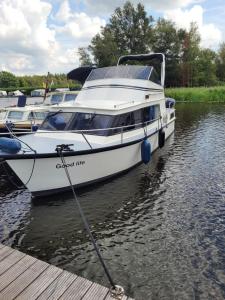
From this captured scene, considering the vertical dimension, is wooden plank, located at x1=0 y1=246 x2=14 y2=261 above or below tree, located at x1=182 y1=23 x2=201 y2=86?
below

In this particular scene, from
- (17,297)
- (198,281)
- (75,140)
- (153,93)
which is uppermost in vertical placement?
(153,93)

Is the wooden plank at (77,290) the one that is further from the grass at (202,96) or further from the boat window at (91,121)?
the grass at (202,96)

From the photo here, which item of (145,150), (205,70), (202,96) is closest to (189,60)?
(205,70)

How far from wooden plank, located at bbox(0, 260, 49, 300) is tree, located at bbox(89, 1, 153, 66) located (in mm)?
64970

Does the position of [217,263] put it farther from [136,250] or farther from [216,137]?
[216,137]

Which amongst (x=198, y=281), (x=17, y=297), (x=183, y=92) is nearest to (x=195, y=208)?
(x=198, y=281)

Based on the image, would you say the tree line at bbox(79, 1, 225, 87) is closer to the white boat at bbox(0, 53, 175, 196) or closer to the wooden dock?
the white boat at bbox(0, 53, 175, 196)

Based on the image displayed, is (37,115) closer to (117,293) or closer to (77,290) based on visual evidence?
(77,290)

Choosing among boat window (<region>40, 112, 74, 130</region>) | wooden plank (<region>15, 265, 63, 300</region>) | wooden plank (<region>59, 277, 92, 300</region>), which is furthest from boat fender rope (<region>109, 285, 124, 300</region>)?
boat window (<region>40, 112, 74, 130</region>)

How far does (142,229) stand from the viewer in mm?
8461

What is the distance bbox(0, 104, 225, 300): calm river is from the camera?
650cm

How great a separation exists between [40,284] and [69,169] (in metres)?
5.07

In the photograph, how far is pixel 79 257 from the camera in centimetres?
728

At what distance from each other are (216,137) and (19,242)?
50.0 ft
